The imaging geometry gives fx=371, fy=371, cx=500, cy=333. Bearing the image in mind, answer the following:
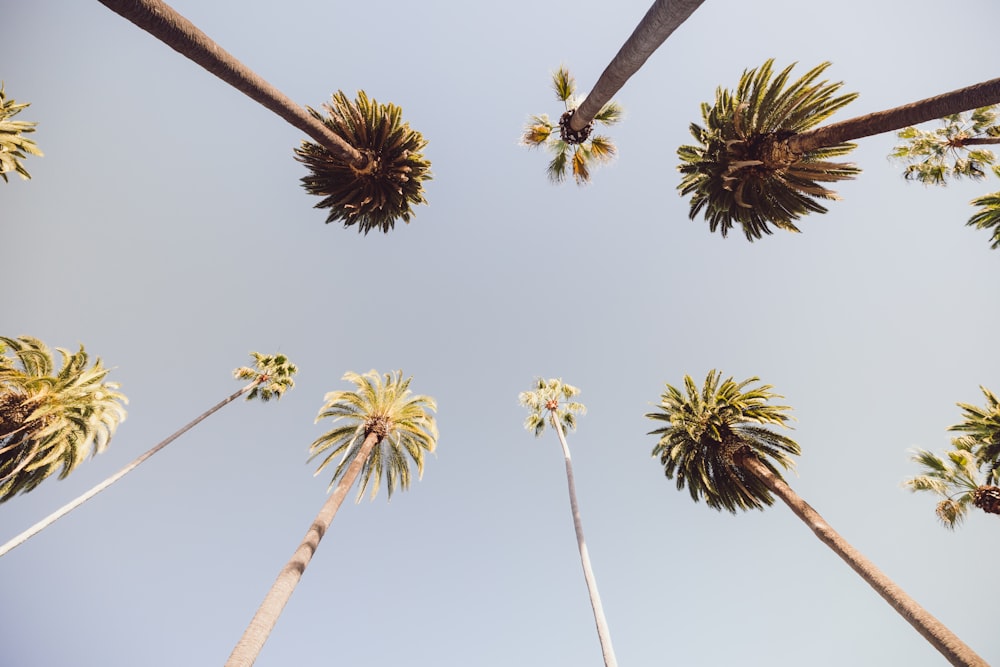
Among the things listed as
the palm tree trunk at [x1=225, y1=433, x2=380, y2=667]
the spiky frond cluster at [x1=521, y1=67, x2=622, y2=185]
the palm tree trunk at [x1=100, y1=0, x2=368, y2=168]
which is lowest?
the palm tree trunk at [x1=225, y1=433, x2=380, y2=667]

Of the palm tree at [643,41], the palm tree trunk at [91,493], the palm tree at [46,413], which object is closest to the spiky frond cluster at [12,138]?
the palm tree at [46,413]

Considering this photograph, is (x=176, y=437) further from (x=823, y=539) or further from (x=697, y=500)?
(x=823, y=539)

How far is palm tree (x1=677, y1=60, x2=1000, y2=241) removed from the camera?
9.76m

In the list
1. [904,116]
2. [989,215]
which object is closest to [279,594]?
[904,116]

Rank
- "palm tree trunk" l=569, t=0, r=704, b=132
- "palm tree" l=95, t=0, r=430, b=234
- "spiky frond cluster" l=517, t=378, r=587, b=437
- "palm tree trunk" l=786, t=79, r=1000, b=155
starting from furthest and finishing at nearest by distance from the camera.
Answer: "spiky frond cluster" l=517, t=378, r=587, b=437
"palm tree trunk" l=786, t=79, r=1000, b=155
"palm tree" l=95, t=0, r=430, b=234
"palm tree trunk" l=569, t=0, r=704, b=132

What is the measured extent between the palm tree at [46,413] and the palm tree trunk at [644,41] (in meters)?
24.6

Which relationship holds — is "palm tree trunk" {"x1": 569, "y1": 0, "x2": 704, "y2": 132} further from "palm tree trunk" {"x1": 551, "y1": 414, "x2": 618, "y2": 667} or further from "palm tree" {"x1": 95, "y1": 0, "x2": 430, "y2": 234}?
"palm tree trunk" {"x1": 551, "y1": 414, "x2": 618, "y2": 667}

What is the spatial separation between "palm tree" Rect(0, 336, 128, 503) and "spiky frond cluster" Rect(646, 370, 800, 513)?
1069 inches

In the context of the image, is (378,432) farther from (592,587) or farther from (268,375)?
(268,375)

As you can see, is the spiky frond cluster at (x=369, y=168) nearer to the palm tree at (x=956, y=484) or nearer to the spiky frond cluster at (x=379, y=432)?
the spiky frond cluster at (x=379, y=432)

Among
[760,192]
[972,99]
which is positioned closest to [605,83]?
[972,99]

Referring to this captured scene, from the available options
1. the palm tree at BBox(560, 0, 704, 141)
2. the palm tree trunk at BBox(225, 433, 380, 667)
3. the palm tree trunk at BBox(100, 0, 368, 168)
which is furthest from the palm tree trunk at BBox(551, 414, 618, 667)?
the palm tree trunk at BBox(100, 0, 368, 168)

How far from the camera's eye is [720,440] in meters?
15.9

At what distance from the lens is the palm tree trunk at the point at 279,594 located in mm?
7055
